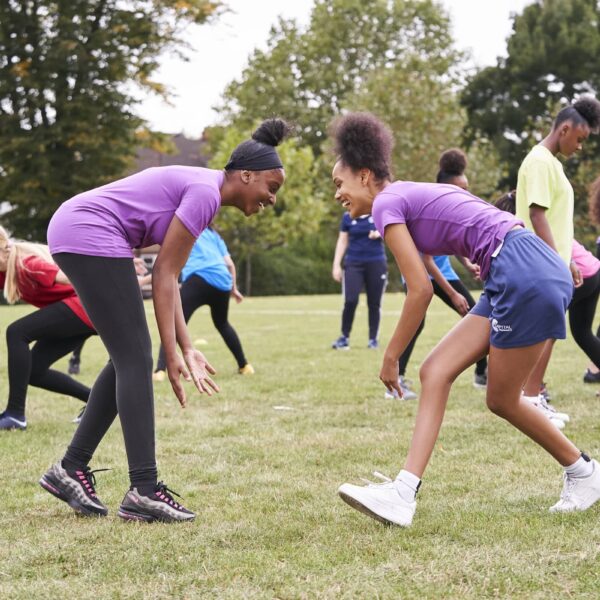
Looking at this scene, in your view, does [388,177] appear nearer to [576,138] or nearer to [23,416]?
[576,138]

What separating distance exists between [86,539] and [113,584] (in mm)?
656

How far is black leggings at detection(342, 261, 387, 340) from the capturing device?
12008 mm

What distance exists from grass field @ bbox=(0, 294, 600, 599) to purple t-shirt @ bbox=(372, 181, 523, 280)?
1.19 metres

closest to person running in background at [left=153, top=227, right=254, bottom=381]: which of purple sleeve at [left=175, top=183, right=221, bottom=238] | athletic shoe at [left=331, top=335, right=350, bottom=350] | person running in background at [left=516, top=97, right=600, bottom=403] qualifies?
athletic shoe at [left=331, top=335, right=350, bottom=350]

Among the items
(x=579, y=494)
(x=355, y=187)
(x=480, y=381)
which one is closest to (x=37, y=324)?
(x=355, y=187)

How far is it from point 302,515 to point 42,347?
10.5ft

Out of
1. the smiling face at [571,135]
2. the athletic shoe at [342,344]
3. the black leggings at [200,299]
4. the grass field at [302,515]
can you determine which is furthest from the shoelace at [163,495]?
the athletic shoe at [342,344]

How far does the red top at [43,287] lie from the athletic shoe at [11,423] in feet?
2.93

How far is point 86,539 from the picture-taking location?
12.5ft

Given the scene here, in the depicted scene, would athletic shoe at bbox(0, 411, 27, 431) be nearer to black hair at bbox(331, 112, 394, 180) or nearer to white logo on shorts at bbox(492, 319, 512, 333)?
black hair at bbox(331, 112, 394, 180)

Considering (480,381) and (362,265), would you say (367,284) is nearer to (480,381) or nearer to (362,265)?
(362,265)

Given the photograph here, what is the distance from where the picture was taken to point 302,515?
4.12 m

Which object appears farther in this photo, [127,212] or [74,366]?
[74,366]

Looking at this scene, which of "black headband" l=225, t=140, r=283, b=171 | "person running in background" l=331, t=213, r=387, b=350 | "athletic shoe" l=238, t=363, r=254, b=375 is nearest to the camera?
"black headband" l=225, t=140, r=283, b=171
